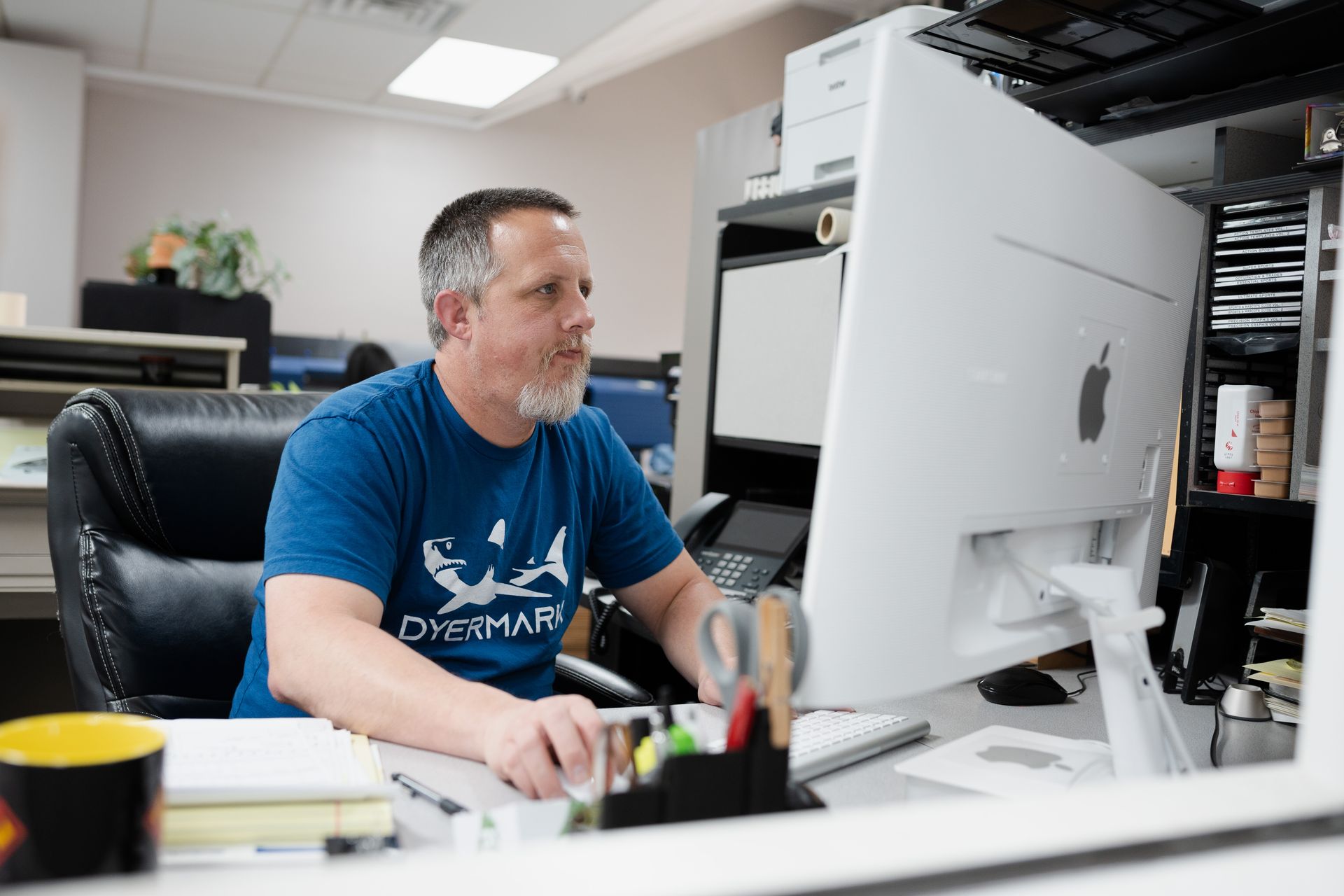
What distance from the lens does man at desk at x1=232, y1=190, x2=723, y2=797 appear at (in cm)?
109

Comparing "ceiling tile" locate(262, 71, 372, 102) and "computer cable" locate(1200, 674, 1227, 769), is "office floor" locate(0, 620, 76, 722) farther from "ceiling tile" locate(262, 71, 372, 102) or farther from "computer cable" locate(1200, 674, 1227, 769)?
"ceiling tile" locate(262, 71, 372, 102)

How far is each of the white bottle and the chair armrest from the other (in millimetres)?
827

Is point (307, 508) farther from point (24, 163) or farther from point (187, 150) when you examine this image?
point (187, 150)

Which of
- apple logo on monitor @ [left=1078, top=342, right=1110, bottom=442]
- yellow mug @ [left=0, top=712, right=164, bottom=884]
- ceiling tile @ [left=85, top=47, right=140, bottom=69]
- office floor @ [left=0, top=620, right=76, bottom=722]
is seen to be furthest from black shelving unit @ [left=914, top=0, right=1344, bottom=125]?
ceiling tile @ [left=85, top=47, right=140, bottom=69]

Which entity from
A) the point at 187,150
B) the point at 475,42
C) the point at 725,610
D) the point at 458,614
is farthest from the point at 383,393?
the point at 187,150

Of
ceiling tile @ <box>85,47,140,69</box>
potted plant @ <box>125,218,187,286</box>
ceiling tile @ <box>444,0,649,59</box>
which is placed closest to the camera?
potted plant @ <box>125,218,187,286</box>

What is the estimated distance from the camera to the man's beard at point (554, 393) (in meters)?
1.43

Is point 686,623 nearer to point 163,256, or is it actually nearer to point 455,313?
point 455,313

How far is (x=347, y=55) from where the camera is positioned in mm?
5434

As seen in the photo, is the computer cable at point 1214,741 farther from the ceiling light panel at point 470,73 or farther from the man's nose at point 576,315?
the ceiling light panel at point 470,73

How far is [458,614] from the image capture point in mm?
1343

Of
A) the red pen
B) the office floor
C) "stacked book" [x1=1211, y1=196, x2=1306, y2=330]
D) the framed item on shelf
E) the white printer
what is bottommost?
the office floor

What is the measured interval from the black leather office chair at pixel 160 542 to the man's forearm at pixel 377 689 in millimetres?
299

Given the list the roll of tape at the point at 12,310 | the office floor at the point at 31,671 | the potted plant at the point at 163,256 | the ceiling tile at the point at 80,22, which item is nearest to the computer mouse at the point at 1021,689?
the office floor at the point at 31,671
